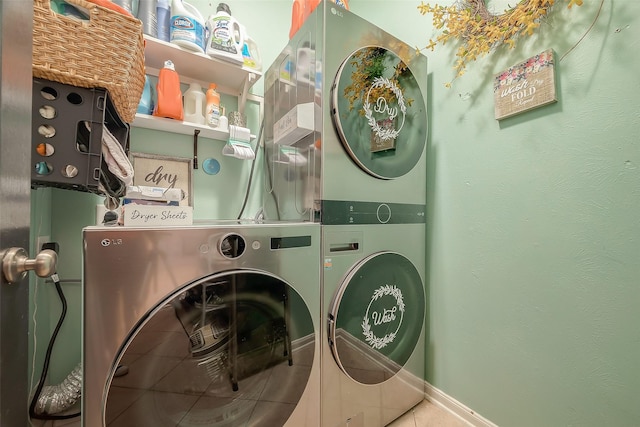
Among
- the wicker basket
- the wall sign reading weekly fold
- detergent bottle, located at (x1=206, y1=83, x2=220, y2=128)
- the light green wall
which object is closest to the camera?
the wicker basket

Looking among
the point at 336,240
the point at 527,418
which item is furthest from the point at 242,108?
the point at 527,418

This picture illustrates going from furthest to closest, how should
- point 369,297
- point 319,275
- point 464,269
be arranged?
1. point 464,269
2. point 369,297
3. point 319,275

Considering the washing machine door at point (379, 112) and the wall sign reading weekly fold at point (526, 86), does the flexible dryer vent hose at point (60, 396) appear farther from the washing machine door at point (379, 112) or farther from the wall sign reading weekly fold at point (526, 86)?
the wall sign reading weekly fold at point (526, 86)

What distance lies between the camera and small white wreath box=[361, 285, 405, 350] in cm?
106

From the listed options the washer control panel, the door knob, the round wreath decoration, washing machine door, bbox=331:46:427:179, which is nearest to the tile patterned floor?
the washer control panel

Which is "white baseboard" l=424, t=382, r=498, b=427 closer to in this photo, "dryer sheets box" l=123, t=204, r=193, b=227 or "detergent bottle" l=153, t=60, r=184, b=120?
"dryer sheets box" l=123, t=204, r=193, b=227

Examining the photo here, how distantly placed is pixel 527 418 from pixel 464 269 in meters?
0.59

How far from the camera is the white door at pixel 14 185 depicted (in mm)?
415

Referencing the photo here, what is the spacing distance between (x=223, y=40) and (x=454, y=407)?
209cm

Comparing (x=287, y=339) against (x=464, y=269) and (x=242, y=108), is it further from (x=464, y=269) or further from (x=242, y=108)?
(x=242, y=108)

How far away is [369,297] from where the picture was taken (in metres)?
1.07

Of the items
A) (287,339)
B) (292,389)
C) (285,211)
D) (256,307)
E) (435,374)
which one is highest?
(285,211)

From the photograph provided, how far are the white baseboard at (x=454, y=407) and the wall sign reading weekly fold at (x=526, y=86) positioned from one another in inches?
51.7

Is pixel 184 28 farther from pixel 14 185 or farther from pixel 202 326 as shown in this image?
pixel 202 326
